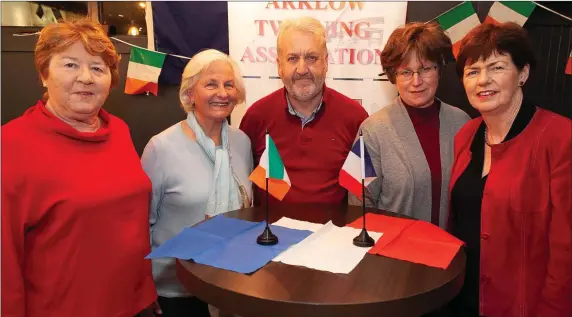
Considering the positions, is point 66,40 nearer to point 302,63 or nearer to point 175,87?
point 302,63

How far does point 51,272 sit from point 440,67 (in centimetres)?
195

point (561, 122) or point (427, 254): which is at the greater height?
point (561, 122)

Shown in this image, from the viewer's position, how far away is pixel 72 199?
1577mm

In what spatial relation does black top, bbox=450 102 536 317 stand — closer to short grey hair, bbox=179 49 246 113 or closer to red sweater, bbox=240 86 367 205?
red sweater, bbox=240 86 367 205

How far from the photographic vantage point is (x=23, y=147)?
1.53 meters

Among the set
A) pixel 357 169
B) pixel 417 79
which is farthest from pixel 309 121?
pixel 357 169

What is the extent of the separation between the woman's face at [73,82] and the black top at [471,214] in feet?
5.15

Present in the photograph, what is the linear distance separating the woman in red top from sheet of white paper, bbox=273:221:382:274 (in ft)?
2.31

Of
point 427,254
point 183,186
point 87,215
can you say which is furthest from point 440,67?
point 87,215

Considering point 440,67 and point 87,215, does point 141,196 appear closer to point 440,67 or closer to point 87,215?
point 87,215

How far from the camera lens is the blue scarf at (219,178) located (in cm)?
207

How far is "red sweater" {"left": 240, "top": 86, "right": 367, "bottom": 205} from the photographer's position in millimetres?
2363

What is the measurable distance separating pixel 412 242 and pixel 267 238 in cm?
54

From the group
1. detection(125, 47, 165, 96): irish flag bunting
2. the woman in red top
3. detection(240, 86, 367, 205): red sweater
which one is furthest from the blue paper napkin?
detection(125, 47, 165, 96): irish flag bunting
